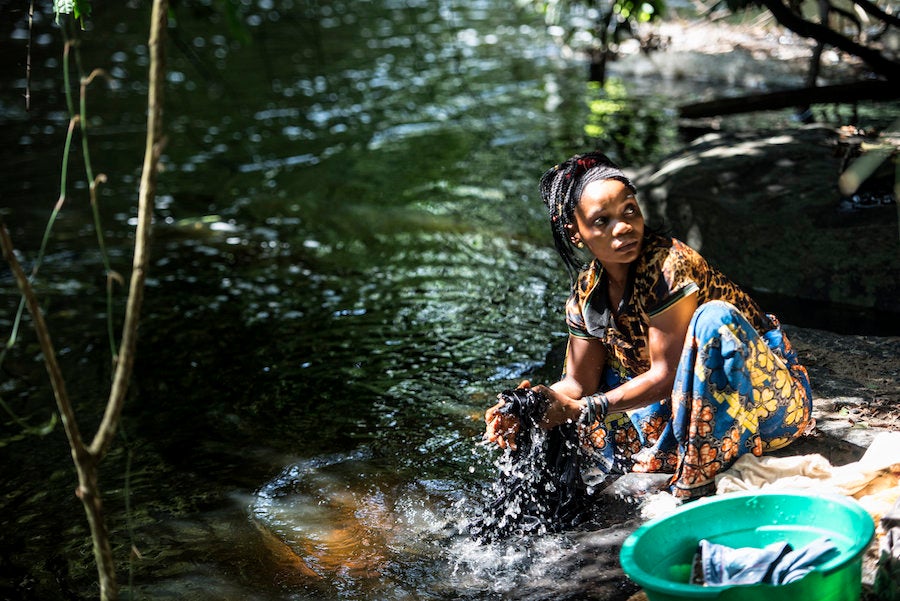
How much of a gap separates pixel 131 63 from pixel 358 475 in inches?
393

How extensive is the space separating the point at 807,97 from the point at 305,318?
370 cm

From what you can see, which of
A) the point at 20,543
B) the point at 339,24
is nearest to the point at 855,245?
the point at 20,543

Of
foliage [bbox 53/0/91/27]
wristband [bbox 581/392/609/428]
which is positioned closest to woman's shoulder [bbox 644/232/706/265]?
wristband [bbox 581/392/609/428]

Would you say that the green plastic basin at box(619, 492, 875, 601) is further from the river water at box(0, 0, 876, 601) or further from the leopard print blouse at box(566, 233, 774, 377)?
the leopard print blouse at box(566, 233, 774, 377)

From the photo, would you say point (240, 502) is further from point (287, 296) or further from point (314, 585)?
point (287, 296)

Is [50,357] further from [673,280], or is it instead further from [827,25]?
[827,25]

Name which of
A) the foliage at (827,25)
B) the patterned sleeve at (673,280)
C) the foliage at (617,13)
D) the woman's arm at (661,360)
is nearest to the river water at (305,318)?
the woman's arm at (661,360)

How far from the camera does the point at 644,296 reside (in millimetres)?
3098

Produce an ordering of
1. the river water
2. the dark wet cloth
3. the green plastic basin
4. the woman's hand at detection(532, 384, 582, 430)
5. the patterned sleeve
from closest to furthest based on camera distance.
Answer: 1. the green plastic basin
2. the patterned sleeve
3. the woman's hand at detection(532, 384, 582, 430)
4. the dark wet cloth
5. the river water

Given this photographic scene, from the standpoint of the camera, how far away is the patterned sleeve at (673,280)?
9.91ft

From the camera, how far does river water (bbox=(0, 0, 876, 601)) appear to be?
342 centimetres

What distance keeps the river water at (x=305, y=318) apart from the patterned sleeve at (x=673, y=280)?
28.1 inches

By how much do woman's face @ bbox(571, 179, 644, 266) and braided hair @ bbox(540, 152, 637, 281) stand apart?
32mm

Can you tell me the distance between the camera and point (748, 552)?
8.04ft
